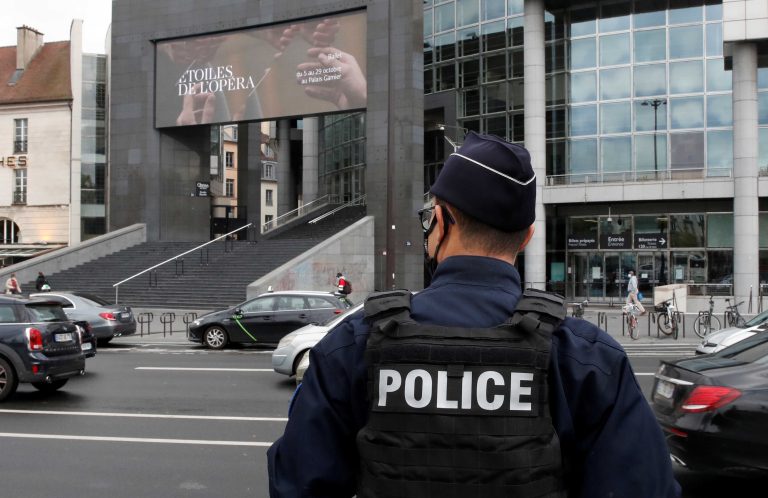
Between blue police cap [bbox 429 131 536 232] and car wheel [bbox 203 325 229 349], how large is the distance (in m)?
17.7

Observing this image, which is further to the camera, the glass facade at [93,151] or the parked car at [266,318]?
the glass facade at [93,151]

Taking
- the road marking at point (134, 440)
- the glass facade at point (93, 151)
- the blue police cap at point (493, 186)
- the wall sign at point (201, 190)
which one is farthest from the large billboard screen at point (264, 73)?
the blue police cap at point (493, 186)

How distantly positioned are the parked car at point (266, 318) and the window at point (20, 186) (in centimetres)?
3851

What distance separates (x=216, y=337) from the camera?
19.2 meters

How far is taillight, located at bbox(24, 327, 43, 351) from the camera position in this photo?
1129 cm

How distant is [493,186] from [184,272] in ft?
112

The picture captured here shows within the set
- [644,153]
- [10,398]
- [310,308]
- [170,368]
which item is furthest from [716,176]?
[10,398]

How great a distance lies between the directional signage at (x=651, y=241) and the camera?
38875 millimetres

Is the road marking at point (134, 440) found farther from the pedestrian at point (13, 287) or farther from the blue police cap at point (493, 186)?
the pedestrian at point (13, 287)

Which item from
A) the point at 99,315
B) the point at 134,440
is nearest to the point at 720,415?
the point at 134,440

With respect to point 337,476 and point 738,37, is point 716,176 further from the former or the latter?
point 337,476

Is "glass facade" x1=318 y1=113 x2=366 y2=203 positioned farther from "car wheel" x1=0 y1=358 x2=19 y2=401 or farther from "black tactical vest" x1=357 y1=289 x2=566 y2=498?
"black tactical vest" x1=357 y1=289 x2=566 y2=498

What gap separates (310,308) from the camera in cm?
1875

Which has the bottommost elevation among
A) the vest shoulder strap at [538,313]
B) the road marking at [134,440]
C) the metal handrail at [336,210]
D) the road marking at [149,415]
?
the road marking at [149,415]
